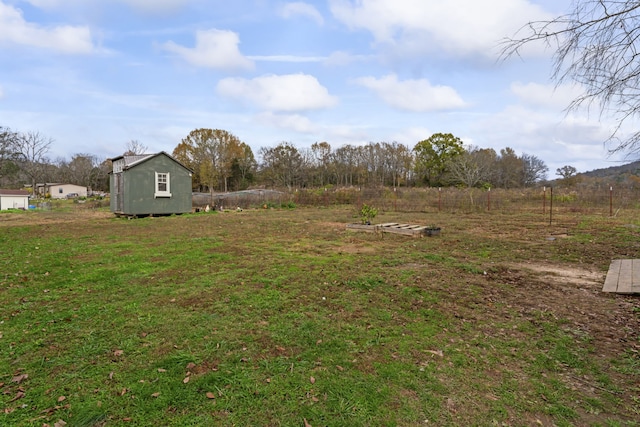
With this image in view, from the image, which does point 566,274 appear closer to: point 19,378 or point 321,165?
point 19,378

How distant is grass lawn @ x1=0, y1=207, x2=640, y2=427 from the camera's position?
2.16 m

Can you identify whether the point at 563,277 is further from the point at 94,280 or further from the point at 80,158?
the point at 80,158

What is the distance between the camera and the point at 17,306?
3.92 meters

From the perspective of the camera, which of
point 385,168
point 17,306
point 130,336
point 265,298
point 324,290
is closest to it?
point 130,336

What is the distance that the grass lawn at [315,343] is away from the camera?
7.07 feet

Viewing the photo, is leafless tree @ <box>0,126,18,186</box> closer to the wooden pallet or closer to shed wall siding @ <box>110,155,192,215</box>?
shed wall siding @ <box>110,155,192,215</box>

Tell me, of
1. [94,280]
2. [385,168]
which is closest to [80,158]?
[385,168]

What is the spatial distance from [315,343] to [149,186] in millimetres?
15574

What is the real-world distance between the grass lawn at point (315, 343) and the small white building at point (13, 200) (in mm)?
26940

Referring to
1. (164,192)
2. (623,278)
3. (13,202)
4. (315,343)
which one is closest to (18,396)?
(315,343)

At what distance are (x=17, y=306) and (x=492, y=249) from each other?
835 centimetres

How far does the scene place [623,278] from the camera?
16.0 feet

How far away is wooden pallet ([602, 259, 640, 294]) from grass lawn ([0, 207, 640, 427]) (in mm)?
147

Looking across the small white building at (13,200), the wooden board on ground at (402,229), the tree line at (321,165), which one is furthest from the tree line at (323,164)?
the wooden board on ground at (402,229)
